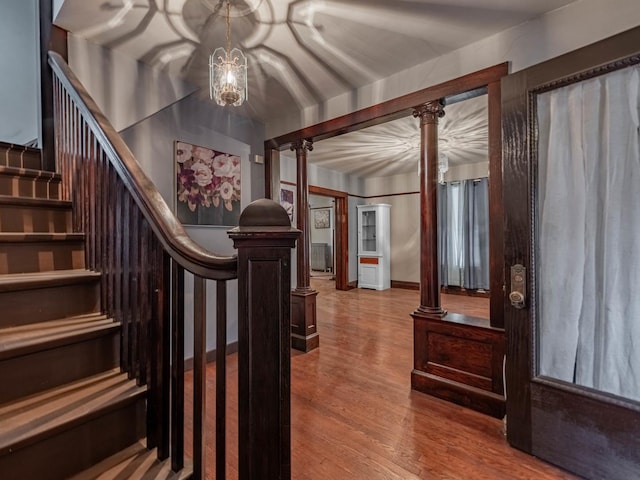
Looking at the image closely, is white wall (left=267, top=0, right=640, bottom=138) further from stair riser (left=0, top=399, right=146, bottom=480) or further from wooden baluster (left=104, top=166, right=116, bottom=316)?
stair riser (left=0, top=399, right=146, bottom=480)

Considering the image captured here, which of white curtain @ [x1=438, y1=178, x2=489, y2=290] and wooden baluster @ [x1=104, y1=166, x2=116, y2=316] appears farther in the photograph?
white curtain @ [x1=438, y1=178, x2=489, y2=290]

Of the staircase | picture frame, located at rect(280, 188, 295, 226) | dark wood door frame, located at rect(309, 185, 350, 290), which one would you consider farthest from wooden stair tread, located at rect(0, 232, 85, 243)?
dark wood door frame, located at rect(309, 185, 350, 290)

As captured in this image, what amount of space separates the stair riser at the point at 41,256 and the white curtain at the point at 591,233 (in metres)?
2.43

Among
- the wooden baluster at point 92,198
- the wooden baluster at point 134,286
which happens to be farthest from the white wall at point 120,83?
the wooden baluster at point 134,286

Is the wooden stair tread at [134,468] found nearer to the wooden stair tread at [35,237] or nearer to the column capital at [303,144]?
the wooden stair tread at [35,237]

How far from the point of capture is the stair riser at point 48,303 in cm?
120

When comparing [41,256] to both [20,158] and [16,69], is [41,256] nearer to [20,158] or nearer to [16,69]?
[20,158]

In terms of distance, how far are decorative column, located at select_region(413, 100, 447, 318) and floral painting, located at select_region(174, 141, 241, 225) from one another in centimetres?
185

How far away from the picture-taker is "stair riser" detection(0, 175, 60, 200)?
65.4 inches

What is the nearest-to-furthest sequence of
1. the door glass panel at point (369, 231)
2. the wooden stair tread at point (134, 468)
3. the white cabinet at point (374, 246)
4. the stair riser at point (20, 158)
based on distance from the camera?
the wooden stair tread at point (134, 468), the stair riser at point (20, 158), the white cabinet at point (374, 246), the door glass panel at point (369, 231)

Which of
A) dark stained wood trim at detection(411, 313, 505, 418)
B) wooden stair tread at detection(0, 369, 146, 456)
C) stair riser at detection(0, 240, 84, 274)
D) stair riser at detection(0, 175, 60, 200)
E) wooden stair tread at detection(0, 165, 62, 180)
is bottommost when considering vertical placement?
dark stained wood trim at detection(411, 313, 505, 418)

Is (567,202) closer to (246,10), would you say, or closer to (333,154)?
(246,10)

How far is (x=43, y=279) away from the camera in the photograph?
1240 millimetres

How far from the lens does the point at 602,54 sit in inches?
55.4
